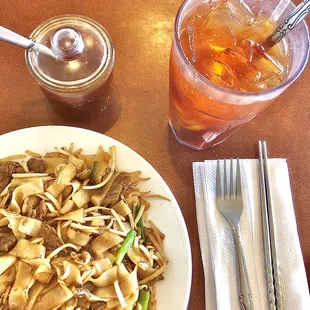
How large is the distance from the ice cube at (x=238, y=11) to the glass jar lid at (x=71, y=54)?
30 centimetres

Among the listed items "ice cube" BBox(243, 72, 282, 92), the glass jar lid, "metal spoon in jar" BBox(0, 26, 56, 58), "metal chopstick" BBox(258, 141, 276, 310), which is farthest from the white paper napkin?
"metal spoon in jar" BBox(0, 26, 56, 58)

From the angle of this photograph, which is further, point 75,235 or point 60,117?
point 60,117

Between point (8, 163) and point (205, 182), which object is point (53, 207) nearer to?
point (8, 163)

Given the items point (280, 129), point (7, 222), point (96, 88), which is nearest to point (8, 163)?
point (7, 222)

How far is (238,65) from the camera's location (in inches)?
39.6

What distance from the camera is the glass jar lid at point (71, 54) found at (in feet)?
3.40

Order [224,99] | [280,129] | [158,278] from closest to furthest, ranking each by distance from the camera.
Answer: [224,99], [158,278], [280,129]

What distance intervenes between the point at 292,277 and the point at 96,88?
2.24ft

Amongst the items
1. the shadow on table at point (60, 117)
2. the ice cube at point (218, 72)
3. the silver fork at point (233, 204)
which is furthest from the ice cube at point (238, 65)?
the shadow on table at point (60, 117)

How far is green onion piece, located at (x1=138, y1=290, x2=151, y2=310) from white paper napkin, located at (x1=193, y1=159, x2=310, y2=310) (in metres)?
0.16

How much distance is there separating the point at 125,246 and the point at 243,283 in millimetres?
304

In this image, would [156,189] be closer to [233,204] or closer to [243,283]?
[233,204]

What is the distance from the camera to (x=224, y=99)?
37.8 inches

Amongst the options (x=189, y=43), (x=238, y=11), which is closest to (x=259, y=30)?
(x=238, y=11)
